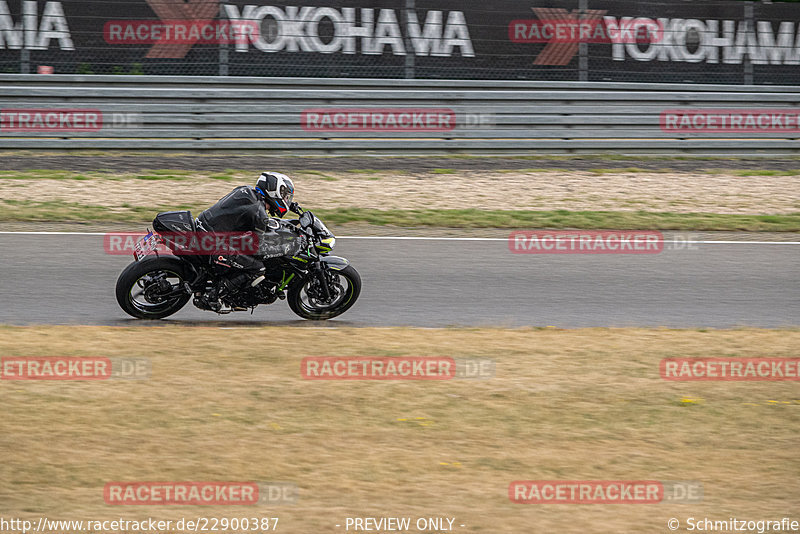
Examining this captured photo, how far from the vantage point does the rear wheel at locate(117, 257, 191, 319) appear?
26.8 ft

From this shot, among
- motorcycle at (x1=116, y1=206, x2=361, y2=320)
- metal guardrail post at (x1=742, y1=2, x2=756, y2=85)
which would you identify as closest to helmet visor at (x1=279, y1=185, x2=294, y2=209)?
motorcycle at (x1=116, y1=206, x2=361, y2=320)

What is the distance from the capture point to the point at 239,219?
8.20 metres

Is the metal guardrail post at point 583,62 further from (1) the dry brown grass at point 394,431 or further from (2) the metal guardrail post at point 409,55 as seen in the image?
(1) the dry brown grass at point 394,431

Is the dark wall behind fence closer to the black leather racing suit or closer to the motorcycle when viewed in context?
the motorcycle

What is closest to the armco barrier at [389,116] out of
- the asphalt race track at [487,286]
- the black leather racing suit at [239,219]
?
the asphalt race track at [487,286]

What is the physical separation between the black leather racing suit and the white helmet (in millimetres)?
75

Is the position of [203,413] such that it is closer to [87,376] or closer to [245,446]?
[245,446]

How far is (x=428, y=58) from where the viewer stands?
53.8 ft

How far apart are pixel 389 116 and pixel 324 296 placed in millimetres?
8039

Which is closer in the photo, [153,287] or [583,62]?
[153,287]

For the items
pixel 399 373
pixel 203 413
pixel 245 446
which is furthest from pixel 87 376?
pixel 399 373

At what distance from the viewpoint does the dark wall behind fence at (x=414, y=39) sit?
50.5 feet

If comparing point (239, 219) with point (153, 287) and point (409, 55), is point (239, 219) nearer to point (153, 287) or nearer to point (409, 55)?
point (153, 287)

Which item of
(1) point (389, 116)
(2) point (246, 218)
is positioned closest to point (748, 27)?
(1) point (389, 116)
